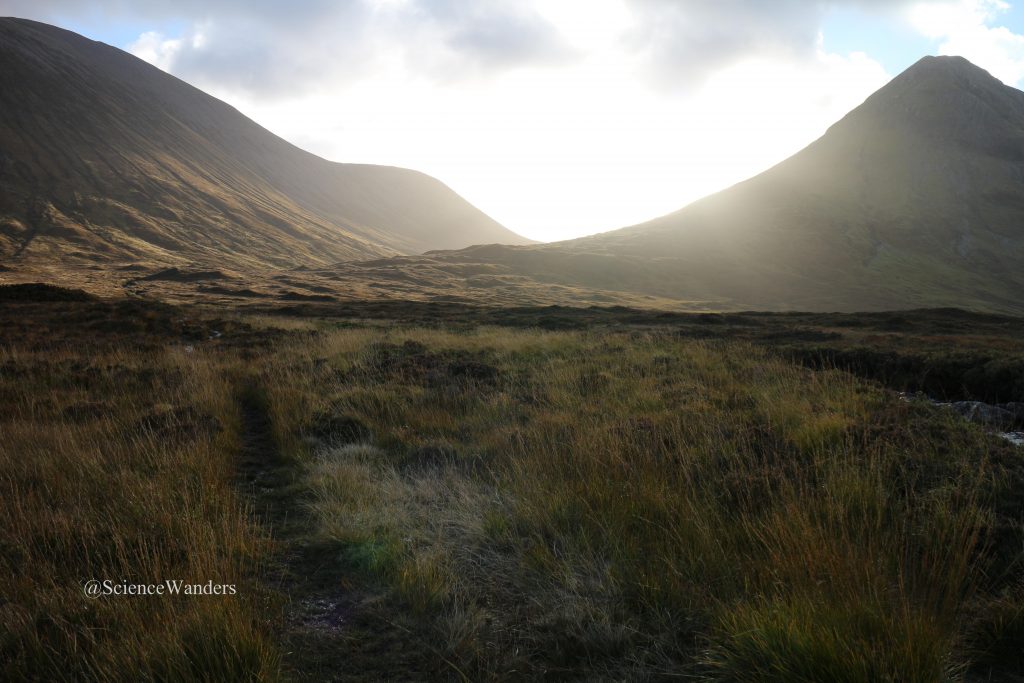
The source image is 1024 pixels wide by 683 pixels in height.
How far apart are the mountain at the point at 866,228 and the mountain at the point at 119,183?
56.5 m

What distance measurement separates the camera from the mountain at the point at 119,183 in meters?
101

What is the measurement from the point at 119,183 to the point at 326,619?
162 meters

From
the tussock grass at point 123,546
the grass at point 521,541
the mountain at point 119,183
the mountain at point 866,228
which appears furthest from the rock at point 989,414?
the mountain at point 119,183

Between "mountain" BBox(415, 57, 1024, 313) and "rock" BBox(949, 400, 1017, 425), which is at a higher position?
"mountain" BBox(415, 57, 1024, 313)

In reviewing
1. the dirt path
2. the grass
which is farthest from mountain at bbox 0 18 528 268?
the dirt path

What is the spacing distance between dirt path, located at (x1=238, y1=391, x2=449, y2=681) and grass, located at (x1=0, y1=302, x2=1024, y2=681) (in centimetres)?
2

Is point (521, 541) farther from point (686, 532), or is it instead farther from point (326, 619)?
point (326, 619)

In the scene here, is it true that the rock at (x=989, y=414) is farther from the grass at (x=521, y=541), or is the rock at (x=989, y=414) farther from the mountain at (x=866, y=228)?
the mountain at (x=866, y=228)

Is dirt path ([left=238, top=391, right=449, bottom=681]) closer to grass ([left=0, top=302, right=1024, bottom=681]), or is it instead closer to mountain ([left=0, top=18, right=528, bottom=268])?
grass ([left=0, top=302, right=1024, bottom=681])

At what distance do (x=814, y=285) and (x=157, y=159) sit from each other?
171562mm

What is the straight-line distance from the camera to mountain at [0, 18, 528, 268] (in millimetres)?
101250

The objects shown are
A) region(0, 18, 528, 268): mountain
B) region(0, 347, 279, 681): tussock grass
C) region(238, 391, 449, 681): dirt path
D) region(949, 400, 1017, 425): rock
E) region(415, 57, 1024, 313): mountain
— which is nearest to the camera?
region(0, 347, 279, 681): tussock grass

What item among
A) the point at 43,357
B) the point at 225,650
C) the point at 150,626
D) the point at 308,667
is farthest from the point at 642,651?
the point at 43,357

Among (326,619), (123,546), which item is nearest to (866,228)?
(326,619)
